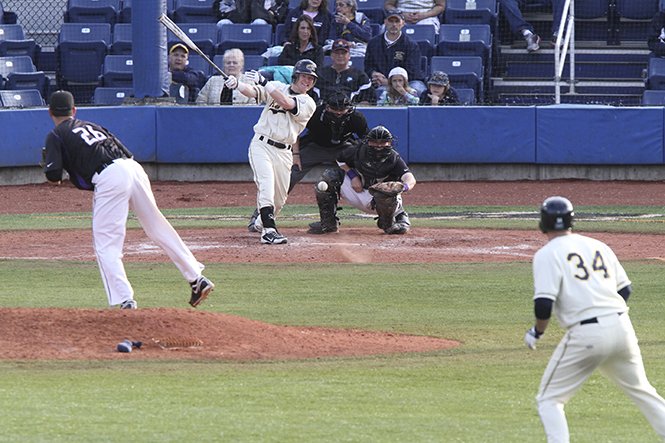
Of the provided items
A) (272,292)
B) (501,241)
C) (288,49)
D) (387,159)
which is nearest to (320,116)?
(387,159)

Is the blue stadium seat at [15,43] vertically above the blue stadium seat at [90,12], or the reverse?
the blue stadium seat at [90,12]

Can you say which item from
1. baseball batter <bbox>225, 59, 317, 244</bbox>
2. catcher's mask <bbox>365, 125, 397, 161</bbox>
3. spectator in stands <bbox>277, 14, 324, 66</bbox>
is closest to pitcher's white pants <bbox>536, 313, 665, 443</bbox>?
baseball batter <bbox>225, 59, 317, 244</bbox>

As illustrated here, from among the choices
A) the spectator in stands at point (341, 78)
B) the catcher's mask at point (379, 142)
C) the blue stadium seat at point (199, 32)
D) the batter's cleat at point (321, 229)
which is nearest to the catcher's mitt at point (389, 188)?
the catcher's mask at point (379, 142)

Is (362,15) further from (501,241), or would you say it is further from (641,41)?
(501,241)

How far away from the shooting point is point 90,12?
62.6 ft

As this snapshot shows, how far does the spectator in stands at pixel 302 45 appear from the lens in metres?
15.2

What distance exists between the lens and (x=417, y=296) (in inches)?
316

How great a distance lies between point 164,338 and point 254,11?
532 inches

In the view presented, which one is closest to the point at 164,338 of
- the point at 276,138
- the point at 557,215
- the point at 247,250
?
the point at 557,215

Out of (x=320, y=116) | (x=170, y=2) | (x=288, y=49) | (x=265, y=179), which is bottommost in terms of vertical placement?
(x=265, y=179)

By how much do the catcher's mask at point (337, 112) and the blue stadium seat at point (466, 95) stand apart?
603cm

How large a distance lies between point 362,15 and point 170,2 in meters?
4.80

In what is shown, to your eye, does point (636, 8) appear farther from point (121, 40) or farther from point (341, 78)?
point (121, 40)

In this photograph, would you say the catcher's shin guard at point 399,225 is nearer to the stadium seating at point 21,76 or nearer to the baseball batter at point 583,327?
the baseball batter at point 583,327
